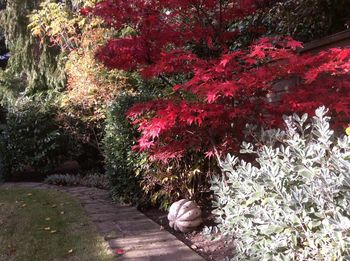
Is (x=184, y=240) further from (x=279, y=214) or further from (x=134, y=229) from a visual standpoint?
(x=279, y=214)

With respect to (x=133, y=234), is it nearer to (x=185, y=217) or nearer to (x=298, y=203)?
(x=185, y=217)

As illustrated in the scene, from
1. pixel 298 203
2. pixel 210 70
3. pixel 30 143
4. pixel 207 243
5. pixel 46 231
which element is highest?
pixel 210 70

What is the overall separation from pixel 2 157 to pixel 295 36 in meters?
6.00

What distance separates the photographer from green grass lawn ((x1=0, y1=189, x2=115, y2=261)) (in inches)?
150

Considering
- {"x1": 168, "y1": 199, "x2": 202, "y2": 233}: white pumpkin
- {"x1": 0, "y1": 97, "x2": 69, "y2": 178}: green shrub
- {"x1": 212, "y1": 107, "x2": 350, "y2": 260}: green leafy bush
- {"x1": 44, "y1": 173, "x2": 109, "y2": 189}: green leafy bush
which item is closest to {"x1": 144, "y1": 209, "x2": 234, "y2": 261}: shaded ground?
{"x1": 168, "y1": 199, "x2": 202, "y2": 233}: white pumpkin

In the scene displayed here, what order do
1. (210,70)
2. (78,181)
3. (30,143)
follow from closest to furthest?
(210,70) → (78,181) → (30,143)

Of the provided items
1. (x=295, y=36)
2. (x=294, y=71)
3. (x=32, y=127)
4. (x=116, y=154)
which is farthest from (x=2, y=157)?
(x=294, y=71)

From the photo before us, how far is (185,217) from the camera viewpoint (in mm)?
4328

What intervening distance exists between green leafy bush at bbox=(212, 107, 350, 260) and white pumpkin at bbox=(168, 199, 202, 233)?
60.9 inches

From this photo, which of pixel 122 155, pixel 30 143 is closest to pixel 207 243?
pixel 122 155

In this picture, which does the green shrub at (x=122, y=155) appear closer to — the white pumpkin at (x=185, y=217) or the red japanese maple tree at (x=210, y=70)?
the red japanese maple tree at (x=210, y=70)

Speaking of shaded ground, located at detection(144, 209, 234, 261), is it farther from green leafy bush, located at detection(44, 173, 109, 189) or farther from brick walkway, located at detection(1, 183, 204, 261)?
green leafy bush, located at detection(44, 173, 109, 189)

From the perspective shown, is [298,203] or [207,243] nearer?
[298,203]

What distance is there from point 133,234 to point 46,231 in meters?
1.00
